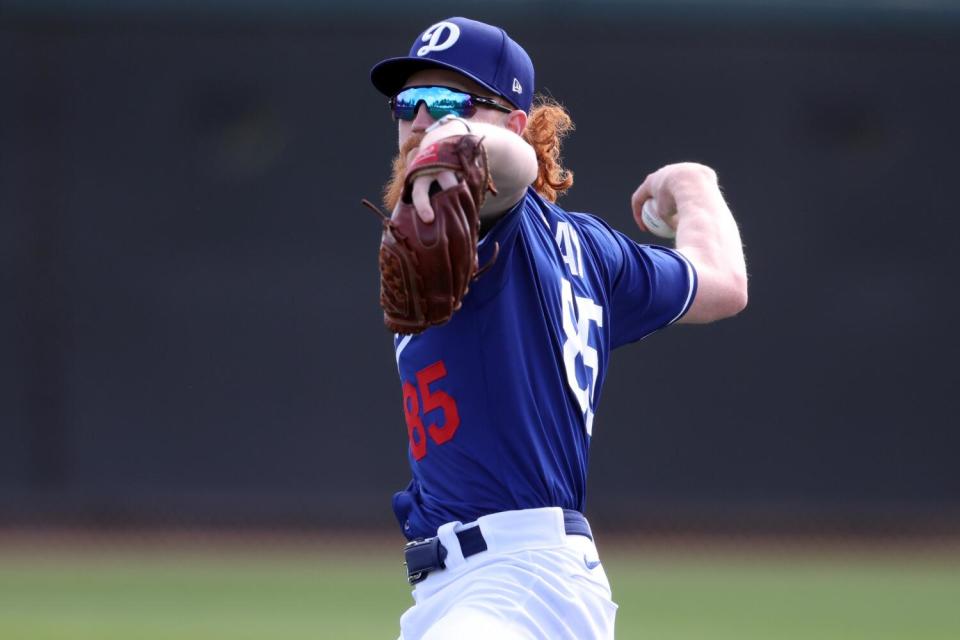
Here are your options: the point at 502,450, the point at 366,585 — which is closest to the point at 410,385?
the point at 502,450

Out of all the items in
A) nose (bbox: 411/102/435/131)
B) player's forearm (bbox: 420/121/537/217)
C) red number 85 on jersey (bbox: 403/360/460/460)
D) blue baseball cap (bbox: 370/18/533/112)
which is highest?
blue baseball cap (bbox: 370/18/533/112)

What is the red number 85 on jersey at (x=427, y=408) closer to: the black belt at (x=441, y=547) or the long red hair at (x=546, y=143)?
the black belt at (x=441, y=547)

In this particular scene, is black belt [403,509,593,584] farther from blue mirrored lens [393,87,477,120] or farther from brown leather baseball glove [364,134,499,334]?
blue mirrored lens [393,87,477,120]

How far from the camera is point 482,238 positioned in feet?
7.93

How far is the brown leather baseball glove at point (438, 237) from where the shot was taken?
2109 millimetres

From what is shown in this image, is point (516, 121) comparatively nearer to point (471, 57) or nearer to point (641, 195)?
point (471, 57)

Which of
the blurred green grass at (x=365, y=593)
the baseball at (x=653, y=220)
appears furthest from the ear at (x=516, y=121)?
the blurred green grass at (x=365, y=593)

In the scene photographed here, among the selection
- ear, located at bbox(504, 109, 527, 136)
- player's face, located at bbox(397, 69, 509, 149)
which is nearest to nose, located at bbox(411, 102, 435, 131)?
player's face, located at bbox(397, 69, 509, 149)

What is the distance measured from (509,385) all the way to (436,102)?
21.5 inches

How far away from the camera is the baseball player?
246 centimetres

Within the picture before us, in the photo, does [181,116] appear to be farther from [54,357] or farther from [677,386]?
[677,386]

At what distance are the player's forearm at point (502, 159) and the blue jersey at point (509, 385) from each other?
9cm

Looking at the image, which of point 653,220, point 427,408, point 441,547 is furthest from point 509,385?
point 653,220

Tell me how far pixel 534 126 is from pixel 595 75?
266 inches
